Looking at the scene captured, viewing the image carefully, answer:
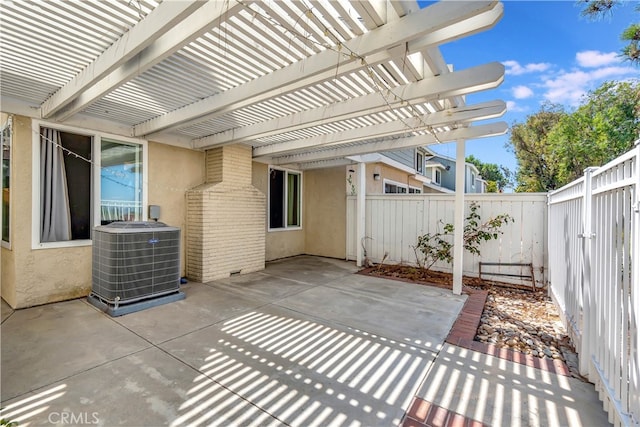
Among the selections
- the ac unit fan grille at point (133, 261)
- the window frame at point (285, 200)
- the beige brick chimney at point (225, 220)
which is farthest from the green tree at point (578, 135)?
the ac unit fan grille at point (133, 261)

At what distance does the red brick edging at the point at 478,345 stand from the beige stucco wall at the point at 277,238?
5.08 m

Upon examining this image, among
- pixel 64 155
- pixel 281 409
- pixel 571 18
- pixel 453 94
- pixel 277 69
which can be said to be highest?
pixel 571 18

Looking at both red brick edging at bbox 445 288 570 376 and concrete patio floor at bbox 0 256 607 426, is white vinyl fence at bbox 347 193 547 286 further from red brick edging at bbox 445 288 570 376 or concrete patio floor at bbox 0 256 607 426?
concrete patio floor at bbox 0 256 607 426

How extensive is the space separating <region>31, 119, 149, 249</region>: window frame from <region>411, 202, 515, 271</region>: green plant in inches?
234

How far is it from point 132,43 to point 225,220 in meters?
3.95

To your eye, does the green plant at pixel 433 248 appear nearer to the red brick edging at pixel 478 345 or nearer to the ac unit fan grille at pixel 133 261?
the red brick edging at pixel 478 345

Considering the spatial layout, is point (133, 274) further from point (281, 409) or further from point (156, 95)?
point (281, 409)

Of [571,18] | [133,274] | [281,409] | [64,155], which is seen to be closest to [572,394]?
[281,409]

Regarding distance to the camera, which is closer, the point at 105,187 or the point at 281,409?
the point at 281,409

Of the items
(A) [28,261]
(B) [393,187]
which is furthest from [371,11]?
(B) [393,187]

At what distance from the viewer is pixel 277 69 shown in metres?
2.95

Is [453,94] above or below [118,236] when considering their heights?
above

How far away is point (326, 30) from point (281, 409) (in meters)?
2.96

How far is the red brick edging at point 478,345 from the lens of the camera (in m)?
2.69
